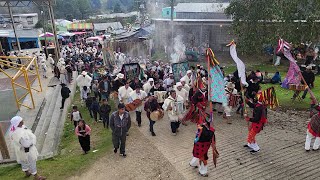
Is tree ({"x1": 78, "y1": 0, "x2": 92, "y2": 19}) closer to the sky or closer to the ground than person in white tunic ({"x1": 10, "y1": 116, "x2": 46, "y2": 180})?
closer to the sky

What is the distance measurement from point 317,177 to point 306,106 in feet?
18.6

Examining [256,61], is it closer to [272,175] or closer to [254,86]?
[254,86]

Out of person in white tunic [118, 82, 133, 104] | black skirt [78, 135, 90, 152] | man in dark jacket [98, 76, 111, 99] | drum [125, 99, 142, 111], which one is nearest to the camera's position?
black skirt [78, 135, 90, 152]

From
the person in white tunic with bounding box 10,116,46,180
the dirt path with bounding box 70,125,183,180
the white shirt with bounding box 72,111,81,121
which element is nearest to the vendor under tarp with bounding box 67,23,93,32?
the white shirt with bounding box 72,111,81,121

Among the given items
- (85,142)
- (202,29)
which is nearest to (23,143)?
(85,142)

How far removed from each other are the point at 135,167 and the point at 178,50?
18633 mm

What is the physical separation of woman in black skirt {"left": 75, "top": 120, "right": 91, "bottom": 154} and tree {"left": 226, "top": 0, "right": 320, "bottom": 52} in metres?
9.96

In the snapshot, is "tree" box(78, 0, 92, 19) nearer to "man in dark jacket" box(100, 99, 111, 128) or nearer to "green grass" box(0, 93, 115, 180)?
"man in dark jacket" box(100, 99, 111, 128)

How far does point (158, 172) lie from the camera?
734 cm

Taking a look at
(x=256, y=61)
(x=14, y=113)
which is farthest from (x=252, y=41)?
(x=14, y=113)

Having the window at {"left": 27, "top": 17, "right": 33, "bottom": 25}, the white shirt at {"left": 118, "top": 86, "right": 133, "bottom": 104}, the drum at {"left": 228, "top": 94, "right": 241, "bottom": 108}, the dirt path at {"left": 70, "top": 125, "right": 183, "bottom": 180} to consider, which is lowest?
the dirt path at {"left": 70, "top": 125, "right": 183, "bottom": 180}

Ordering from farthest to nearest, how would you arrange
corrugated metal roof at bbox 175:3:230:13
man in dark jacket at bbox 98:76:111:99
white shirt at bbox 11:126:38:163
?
corrugated metal roof at bbox 175:3:230:13, man in dark jacket at bbox 98:76:111:99, white shirt at bbox 11:126:38:163

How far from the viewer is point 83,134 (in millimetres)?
8125

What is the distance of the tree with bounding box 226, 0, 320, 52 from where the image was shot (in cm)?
1317
